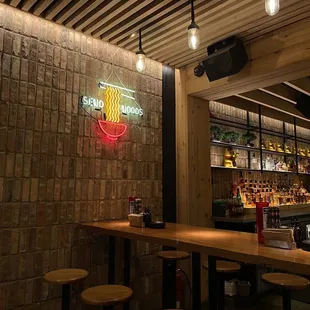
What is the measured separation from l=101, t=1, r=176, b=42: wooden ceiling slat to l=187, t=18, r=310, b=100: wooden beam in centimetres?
122

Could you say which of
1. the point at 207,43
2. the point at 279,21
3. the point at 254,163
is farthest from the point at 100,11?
the point at 254,163

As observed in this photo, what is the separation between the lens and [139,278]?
152 inches

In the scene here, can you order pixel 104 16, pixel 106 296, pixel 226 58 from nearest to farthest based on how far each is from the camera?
pixel 106 296 < pixel 104 16 < pixel 226 58

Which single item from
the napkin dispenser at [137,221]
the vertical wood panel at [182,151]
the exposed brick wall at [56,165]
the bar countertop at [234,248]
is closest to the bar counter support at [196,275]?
the bar countertop at [234,248]

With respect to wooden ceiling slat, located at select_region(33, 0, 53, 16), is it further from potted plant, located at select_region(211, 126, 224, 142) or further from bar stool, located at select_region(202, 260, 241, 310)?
potted plant, located at select_region(211, 126, 224, 142)

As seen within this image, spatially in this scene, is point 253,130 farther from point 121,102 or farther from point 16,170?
point 16,170

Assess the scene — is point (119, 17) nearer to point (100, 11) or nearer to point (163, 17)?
point (100, 11)

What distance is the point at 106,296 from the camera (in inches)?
80.5

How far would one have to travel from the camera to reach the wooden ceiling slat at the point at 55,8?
117 inches

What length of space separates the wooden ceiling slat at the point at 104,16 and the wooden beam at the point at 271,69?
4.84 ft

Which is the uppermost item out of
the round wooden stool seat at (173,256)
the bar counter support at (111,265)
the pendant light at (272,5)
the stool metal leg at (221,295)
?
the pendant light at (272,5)

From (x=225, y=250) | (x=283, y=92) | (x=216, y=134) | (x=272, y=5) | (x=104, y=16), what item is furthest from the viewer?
(x=283, y=92)

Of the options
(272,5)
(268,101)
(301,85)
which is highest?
(301,85)

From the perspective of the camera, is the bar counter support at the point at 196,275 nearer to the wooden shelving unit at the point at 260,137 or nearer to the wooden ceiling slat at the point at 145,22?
the wooden ceiling slat at the point at 145,22
